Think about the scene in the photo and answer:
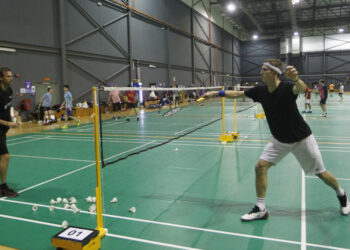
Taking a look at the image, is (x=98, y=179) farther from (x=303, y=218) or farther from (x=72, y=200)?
(x=303, y=218)

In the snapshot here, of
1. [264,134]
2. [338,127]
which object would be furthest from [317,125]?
[264,134]

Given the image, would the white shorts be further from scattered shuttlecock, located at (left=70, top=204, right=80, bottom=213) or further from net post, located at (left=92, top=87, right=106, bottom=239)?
scattered shuttlecock, located at (left=70, top=204, right=80, bottom=213)

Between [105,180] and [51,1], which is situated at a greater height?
[51,1]

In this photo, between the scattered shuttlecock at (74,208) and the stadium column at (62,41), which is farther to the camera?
the stadium column at (62,41)

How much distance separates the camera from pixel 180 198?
17.3 feet

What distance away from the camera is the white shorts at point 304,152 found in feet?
13.1

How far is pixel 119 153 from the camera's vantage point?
8945mm

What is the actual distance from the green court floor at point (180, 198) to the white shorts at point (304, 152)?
30.9 inches

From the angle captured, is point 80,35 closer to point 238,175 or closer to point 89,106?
point 89,106

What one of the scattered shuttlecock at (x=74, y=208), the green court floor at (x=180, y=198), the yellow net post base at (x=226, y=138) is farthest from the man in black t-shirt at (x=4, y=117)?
the yellow net post base at (x=226, y=138)

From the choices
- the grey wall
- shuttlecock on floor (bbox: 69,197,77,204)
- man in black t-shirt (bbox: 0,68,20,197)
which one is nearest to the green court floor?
shuttlecock on floor (bbox: 69,197,77,204)

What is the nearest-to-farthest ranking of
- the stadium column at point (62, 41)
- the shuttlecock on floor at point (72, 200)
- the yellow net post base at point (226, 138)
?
the shuttlecock on floor at point (72, 200) → the yellow net post base at point (226, 138) → the stadium column at point (62, 41)

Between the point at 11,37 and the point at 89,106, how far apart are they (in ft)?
21.2

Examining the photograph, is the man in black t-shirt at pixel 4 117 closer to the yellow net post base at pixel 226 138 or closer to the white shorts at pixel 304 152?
the white shorts at pixel 304 152
